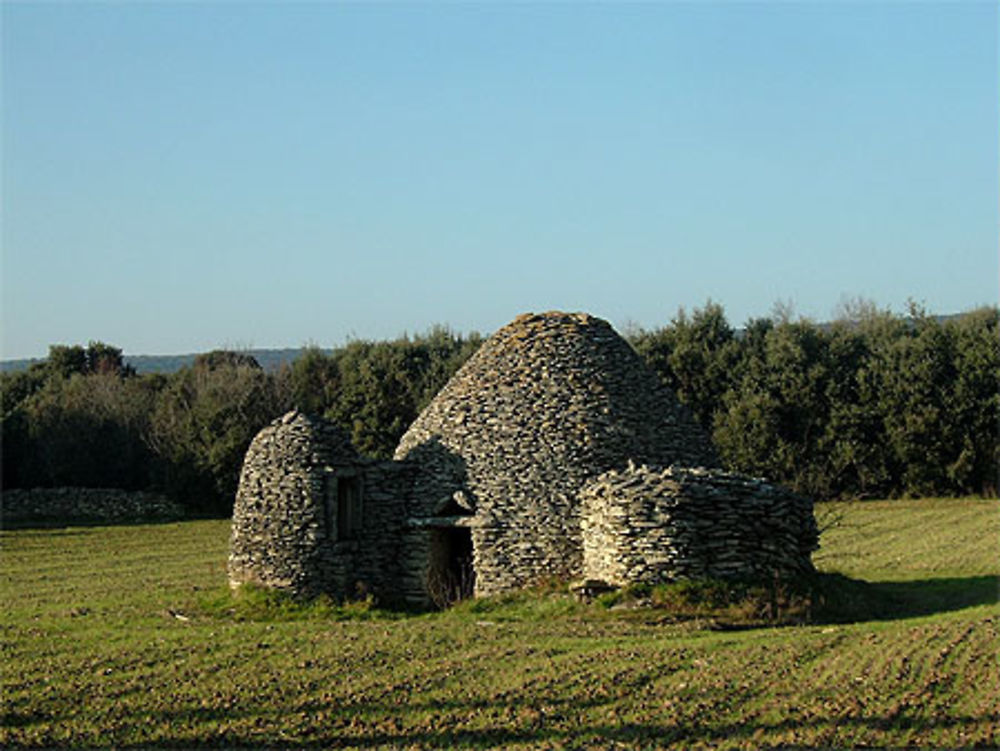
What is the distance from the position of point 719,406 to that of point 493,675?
30.8 meters

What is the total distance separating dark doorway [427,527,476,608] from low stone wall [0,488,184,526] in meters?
22.7

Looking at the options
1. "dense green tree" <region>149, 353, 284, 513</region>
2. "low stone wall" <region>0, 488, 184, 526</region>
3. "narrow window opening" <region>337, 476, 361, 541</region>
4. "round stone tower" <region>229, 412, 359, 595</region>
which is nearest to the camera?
"round stone tower" <region>229, 412, 359, 595</region>

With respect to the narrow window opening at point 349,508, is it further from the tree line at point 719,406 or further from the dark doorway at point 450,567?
the tree line at point 719,406

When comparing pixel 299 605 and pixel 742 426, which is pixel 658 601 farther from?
pixel 742 426

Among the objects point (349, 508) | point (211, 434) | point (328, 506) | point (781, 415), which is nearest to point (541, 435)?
point (349, 508)

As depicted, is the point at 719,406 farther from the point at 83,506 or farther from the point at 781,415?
the point at 83,506

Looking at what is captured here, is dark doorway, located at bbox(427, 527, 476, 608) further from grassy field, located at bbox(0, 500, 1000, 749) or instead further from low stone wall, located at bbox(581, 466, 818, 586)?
low stone wall, located at bbox(581, 466, 818, 586)

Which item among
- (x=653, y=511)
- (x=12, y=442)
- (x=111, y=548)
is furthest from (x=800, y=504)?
(x=12, y=442)

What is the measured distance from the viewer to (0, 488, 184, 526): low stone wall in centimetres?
4353

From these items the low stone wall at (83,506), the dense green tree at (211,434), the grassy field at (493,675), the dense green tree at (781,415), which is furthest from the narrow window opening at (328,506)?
the dense green tree at (211,434)

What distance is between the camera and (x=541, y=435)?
2242cm

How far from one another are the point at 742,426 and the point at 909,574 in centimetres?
1756

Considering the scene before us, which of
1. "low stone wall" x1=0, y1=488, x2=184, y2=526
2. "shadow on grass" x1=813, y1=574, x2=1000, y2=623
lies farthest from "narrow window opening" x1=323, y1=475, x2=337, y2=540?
"low stone wall" x1=0, y1=488, x2=184, y2=526

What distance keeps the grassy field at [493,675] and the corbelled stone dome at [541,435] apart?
1129mm
